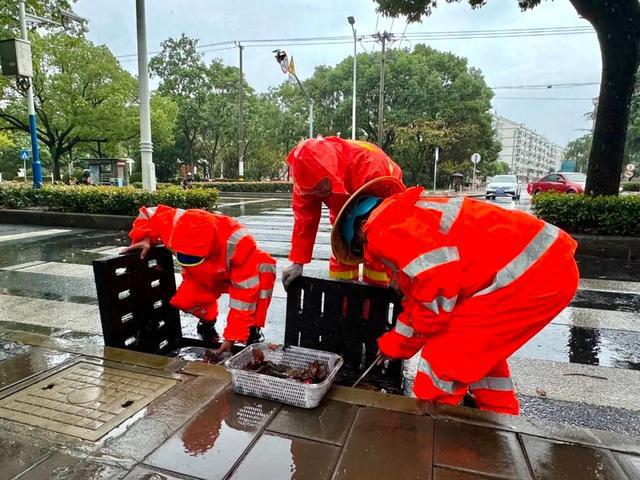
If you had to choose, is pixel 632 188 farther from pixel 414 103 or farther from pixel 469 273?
pixel 469 273

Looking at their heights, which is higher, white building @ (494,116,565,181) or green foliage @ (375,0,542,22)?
white building @ (494,116,565,181)

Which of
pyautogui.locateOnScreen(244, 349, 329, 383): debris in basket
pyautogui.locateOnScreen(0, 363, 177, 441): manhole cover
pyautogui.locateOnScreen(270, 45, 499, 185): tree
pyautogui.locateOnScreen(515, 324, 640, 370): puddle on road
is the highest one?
pyautogui.locateOnScreen(270, 45, 499, 185): tree

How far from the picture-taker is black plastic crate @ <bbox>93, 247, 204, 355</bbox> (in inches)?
111

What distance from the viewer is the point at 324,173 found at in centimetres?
273

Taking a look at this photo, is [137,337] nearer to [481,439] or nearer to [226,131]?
[481,439]

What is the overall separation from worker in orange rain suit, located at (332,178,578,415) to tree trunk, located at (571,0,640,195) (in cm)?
717

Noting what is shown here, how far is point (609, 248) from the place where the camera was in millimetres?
7340

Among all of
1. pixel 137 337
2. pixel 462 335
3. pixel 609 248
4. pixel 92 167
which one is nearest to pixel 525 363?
pixel 462 335

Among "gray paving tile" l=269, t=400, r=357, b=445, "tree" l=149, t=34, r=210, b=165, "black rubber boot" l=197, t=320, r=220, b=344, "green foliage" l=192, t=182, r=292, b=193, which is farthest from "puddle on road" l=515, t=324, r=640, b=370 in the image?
"tree" l=149, t=34, r=210, b=165

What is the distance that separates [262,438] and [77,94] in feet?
87.8

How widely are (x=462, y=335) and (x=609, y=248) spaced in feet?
22.1

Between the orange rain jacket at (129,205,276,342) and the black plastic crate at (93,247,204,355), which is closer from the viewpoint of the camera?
the black plastic crate at (93,247,204,355)

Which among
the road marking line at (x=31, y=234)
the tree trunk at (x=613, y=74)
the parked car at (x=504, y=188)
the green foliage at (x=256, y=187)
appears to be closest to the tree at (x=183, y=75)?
the green foliage at (x=256, y=187)

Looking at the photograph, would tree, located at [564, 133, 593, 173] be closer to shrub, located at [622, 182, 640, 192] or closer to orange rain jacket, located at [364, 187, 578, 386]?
Result: shrub, located at [622, 182, 640, 192]
